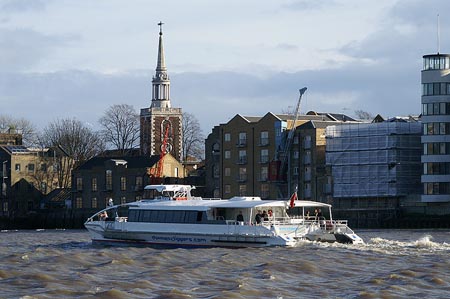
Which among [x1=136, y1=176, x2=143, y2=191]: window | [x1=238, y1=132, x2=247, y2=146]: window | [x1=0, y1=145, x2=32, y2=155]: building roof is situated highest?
[x1=238, y1=132, x2=247, y2=146]: window

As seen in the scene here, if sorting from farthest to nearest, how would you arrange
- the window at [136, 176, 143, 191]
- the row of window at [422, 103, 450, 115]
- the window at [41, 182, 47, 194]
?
the window at [41, 182, 47, 194] < the window at [136, 176, 143, 191] < the row of window at [422, 103, 450, 115]

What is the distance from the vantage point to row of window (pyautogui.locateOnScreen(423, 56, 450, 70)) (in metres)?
113

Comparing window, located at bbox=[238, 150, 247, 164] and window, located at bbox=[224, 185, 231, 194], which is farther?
window, located at bbox=[224, 185, 231, 194]

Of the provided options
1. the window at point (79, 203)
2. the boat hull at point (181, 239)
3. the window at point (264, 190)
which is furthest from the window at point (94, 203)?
the boat hull at point (181, 239)

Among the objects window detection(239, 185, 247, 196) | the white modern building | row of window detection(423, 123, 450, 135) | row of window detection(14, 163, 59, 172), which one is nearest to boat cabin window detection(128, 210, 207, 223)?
the white modern building

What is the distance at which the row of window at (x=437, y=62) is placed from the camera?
113 metres

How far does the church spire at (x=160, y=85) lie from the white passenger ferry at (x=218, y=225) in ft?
364

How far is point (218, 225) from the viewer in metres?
66.8

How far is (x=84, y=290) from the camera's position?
4459 centimetres

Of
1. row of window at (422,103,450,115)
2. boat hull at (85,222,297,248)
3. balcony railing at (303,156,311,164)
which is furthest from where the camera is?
balcony railing at (303,156,311,164)

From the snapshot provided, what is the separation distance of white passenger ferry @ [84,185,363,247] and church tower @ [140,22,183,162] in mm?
85554

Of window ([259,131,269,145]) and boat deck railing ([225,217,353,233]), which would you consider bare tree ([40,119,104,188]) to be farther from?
boat deck railing ([225,217,353,233])

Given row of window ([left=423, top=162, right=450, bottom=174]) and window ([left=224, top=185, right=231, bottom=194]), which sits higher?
row of window ([left=423, top=162, right=450, bottom=174])

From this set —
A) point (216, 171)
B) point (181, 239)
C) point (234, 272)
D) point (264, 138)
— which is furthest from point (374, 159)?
point (234, 272)
